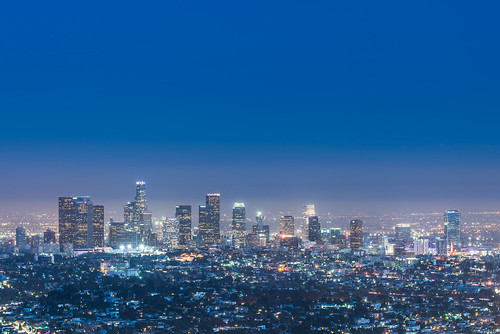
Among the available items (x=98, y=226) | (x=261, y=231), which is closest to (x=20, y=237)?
(x=98, y=226)

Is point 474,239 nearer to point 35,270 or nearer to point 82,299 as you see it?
point 35,270

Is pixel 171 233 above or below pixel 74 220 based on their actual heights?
below

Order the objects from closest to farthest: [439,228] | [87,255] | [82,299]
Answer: [82,299]
[87,255]
[439,228]

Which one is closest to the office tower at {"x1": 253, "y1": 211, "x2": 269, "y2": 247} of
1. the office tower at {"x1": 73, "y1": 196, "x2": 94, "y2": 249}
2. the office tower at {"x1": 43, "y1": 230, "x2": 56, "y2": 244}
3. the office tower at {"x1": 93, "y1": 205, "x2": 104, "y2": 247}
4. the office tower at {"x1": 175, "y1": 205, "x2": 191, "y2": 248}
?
the office tower at {"x1": 175, "y1": 205, "x2": 191, "y2": 248}

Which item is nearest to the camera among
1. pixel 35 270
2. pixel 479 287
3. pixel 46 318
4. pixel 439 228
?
pixel 46 318

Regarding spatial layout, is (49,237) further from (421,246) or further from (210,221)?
(421,246)

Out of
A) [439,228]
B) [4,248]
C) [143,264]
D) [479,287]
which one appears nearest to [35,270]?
[143,264]
